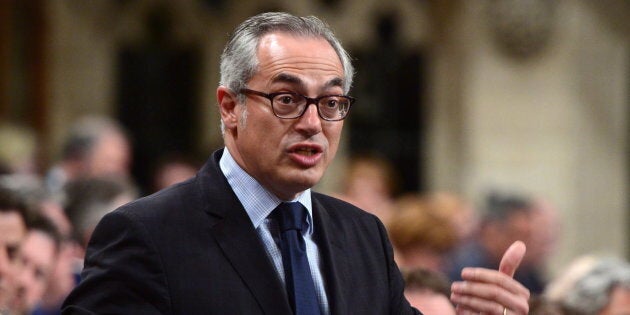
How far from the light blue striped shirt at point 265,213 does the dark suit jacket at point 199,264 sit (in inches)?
0.9

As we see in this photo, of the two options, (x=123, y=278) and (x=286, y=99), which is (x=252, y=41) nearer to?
(x=286, y=99)

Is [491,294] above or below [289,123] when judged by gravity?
below

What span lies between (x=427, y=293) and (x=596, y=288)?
1.25m

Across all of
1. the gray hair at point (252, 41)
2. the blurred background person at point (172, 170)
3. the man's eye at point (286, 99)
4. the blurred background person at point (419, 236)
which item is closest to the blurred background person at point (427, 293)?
the gray hair at point (252, 41)

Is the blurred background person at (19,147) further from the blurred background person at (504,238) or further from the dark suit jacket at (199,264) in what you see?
the dark suit jacket at (199,264)

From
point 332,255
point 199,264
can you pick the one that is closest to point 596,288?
point 332,255

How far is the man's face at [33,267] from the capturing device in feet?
16.3

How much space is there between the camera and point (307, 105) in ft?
11.6

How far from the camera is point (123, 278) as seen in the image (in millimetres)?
3305

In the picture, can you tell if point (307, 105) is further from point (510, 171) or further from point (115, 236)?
point (510, 171)

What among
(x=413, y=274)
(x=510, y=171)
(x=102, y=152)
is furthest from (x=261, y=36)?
(x=510, y=171)

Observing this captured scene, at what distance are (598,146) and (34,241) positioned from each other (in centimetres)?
670

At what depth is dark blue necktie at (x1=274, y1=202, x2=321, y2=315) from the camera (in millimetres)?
3504

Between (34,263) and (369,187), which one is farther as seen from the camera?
(369,187)
